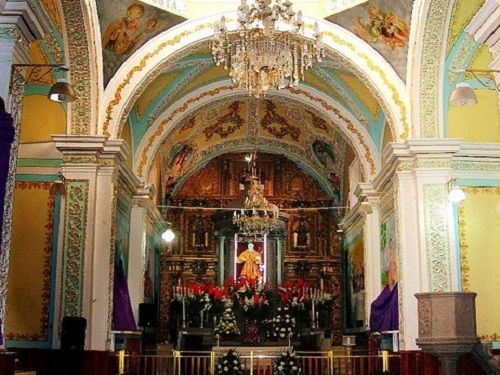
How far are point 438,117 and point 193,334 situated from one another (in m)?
7.30

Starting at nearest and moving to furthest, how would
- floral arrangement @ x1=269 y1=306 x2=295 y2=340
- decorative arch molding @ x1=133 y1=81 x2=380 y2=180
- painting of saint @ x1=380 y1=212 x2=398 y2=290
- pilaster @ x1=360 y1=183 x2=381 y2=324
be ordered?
painting of saint @ x1=380 y1=212 x2=398 y2=290, pilaster @ x1=360 y1=183 x2=381 y2=324, floral arrangement @ x1=269 y1=306 x2=295 y2=340, decorative arch molding @ x1=133 y1=81 x2=380 y2=180

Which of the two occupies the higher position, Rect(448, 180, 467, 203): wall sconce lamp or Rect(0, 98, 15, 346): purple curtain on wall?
Rect(448, 180, 467, 203): wall sconce lamp

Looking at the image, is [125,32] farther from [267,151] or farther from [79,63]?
[267,151]

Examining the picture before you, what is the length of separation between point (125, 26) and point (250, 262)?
1007cm

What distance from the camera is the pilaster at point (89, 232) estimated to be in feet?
38.8

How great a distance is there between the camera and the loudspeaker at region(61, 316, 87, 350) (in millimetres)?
11102

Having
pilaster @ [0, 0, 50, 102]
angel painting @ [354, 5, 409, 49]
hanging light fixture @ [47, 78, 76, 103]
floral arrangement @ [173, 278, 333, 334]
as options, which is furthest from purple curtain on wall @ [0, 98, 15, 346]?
floral arrangement @ [173, 278, 333, 334]

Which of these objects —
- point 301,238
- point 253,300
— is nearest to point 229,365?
point 253,300

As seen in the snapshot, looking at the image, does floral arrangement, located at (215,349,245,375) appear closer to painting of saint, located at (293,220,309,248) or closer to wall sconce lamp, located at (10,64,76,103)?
wall sconce lamp, located at (10,64,76,103)

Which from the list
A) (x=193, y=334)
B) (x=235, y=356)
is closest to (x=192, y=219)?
(x=193, y=334)

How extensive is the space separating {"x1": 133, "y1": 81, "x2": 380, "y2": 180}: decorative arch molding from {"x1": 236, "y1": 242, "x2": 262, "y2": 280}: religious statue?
590 cm

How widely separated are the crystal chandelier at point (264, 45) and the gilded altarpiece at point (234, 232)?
1155 cm

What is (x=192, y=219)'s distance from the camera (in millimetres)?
21953

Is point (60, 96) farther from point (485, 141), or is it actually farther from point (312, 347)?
point (312, 347)
